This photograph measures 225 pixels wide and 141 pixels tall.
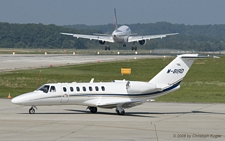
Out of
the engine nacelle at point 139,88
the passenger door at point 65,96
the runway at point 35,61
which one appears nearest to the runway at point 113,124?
the passenger door at point 65,96

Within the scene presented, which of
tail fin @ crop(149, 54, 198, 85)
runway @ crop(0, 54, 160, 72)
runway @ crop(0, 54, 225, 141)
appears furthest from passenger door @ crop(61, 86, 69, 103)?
runway @ crop(0, 54, 160, 72)

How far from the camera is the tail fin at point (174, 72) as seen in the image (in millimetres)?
34969

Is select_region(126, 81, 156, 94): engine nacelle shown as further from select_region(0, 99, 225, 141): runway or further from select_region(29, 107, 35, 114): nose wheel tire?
select_region(29, 107, 35, 114): nose wheel tire

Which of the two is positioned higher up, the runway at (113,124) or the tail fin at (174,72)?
the tail fin at (174,72)

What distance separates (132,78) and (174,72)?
31.4m

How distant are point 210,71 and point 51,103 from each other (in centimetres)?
4877

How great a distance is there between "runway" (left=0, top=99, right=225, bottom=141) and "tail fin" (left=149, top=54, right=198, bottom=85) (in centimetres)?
210

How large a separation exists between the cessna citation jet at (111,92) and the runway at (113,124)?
0.75 meters

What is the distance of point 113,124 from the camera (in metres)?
29.1

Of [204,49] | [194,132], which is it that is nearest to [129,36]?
[204,49]

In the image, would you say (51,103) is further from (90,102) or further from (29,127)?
(29,127)

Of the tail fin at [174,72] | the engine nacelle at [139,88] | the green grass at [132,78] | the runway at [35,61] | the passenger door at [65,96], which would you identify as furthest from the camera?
the runway at [35,61]

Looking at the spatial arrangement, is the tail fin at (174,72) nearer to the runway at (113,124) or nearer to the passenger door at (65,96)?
the runway at (113,124)

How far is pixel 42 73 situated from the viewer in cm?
6794
